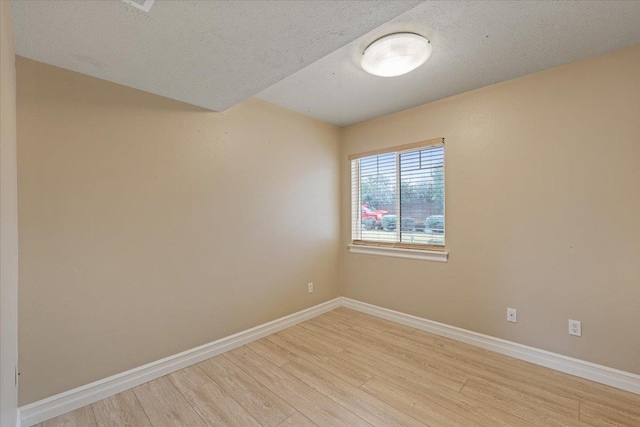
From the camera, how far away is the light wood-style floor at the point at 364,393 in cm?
173

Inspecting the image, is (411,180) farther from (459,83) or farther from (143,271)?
(143,271)

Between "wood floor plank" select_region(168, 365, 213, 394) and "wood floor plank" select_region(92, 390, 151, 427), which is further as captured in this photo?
"wood floor plank" select_region(168, 365, 213, 394)

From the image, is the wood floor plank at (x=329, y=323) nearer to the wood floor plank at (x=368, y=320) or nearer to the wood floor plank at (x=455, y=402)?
the wood floor plank at (x=368, y=320)

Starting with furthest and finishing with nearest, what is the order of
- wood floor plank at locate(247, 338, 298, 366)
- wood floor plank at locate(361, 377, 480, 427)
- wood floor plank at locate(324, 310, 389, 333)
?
wood floor plank at locate(324, 310, 389, 333) < wood floor plank at locate(247, 338, 298, 366) < wood floor plank at locate(361, 377, 480, 427)

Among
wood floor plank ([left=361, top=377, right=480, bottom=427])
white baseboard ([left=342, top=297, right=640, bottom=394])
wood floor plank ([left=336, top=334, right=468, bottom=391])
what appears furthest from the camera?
Answer: wood floor plank ([left=336, top=334, right=468, bottom=391])

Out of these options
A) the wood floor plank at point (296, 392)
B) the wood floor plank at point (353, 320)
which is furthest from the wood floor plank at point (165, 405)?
the wood floor plank at point (353, 320)

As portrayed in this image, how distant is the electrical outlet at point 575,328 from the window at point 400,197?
3.67 ft

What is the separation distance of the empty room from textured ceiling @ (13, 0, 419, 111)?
0.5 inches

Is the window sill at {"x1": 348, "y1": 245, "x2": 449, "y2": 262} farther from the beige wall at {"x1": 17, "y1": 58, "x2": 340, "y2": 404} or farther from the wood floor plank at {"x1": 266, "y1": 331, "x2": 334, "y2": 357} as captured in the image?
the wood floor plank at {"x1": 266, "y1": 331, "x2": 334, "y2": 357}

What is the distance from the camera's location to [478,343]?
2.64m

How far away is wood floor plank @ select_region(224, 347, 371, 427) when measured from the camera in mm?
1732

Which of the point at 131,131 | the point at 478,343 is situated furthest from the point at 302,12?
the point at 478,343

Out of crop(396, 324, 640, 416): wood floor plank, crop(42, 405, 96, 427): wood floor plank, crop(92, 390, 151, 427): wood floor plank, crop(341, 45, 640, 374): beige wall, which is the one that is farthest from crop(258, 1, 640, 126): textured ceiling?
crop(42, 405, 96, 427): wood floor plank

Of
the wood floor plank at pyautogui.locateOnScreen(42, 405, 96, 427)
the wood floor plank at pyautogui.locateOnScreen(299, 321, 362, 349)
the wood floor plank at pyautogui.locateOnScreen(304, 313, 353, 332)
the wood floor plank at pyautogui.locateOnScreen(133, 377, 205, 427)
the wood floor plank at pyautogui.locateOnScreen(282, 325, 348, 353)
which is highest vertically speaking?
the wood floor plank at pyautogui.locateOnScreen(304, 313, 353, 332)
